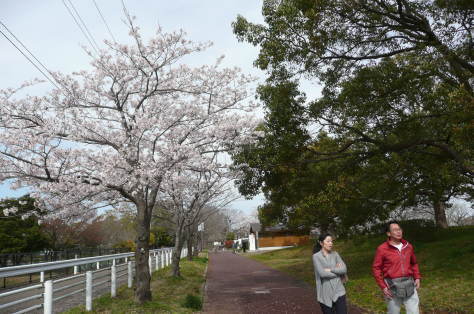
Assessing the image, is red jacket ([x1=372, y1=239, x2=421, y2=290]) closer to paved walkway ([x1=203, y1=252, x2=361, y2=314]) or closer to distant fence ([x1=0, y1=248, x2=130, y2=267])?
paved walkway ([x1=203, y1=252, x2=361, y2=314])

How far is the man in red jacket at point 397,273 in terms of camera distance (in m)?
5.01

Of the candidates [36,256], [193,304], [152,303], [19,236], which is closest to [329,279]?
[193,304]

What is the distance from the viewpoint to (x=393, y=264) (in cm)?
509

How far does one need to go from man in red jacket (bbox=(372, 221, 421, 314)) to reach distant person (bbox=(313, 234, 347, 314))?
0.47 meters

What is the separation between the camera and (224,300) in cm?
1173

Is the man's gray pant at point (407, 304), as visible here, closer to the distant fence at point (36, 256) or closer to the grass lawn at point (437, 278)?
the grass lawn at point (437, 278)

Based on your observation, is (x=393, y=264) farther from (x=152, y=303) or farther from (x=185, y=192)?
(x=185, y=192)

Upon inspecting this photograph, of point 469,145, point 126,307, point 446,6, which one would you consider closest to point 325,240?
point 469,145

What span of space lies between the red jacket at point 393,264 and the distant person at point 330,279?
446 mm

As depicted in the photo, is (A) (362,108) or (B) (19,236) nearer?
(A) (362,108)

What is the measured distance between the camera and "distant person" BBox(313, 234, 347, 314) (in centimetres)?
523

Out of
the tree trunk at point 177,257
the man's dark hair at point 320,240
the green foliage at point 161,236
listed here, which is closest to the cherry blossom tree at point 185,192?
the tree trunk at point 177,257

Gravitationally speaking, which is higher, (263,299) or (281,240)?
(281,240)

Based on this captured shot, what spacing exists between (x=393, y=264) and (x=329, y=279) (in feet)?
2.72
